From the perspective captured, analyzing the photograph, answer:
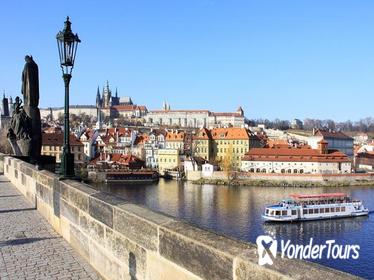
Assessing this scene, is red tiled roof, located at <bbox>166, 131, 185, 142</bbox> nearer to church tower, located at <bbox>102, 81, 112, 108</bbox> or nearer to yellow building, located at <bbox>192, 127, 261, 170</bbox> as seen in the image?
yellow building, located at <bbox>192, 127, 261, 170</bbox>

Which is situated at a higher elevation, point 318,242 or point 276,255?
point 276,255

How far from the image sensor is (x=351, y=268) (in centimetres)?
2309

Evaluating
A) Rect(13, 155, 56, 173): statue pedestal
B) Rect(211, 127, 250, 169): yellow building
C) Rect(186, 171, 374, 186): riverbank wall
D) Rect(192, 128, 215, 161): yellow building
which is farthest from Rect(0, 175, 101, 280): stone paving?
Rect(192, 128, 215, 161): yellow building

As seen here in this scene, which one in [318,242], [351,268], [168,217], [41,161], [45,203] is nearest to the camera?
[168,217]

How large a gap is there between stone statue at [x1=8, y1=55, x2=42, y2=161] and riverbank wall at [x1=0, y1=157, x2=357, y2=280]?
7.77m

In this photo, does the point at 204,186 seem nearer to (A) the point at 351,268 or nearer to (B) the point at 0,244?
(A) the point at 351,268

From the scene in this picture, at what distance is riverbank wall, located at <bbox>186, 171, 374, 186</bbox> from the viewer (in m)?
72.1

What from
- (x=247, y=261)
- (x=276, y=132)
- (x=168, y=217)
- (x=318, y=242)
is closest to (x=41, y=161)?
(x=168, y=217)

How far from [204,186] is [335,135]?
52549mm

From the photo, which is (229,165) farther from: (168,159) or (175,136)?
(175,136)

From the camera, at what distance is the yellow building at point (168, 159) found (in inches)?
3333

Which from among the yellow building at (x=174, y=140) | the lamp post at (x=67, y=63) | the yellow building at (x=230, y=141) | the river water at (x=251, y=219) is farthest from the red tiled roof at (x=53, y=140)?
the lamp post at (x=67, y=63)

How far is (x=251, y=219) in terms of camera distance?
37.5 m

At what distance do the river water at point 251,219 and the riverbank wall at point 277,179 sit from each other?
32.5ft
